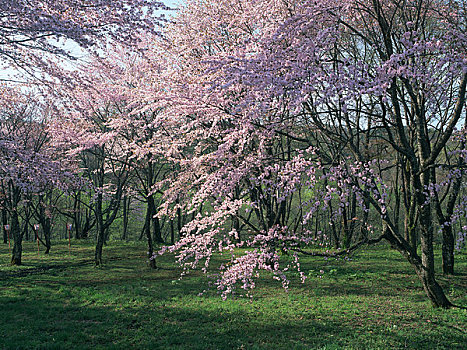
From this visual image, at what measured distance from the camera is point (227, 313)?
7.36 metres

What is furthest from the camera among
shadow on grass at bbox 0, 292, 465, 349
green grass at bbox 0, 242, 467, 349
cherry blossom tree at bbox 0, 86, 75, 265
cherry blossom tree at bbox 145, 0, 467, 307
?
cherry blossom tree at bbox 0, 86, 75, 265

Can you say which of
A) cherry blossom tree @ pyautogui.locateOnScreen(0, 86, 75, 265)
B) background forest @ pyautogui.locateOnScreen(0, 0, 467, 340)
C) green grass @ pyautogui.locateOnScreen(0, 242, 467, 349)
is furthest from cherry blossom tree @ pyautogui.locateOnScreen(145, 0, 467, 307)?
cherry blossom tree @ pyautogui.locateOnScreen(0, 86, 75, 265)

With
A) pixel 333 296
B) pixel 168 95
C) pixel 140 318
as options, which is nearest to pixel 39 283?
pixel 140 318

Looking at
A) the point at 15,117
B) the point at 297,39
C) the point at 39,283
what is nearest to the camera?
the point at 297,39

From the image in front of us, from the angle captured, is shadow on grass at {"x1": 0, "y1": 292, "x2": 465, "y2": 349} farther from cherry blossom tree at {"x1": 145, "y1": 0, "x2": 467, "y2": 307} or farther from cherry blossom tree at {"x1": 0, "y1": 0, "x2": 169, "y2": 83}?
cherry blossom tree at {"x1": 0, "y1": 0, "x2": 169, "y2": 83}

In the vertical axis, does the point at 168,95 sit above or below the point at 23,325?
above

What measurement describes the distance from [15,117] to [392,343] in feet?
65.3

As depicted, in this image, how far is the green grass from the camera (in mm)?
5789

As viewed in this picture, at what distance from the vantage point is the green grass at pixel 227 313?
19.0 feet

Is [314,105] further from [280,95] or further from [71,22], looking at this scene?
[71,22]

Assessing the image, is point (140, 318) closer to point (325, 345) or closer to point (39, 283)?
point (325, 345)

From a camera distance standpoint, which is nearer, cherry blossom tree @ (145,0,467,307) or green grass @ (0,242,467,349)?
cherry blossom tree @ (145,0,467,307)

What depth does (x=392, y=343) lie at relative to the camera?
217 inches

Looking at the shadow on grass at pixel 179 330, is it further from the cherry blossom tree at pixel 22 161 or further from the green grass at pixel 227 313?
the cherry blossom tree at pixel 22 161
